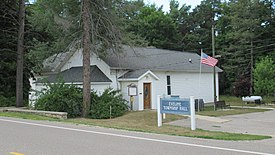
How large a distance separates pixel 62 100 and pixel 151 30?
39214mm

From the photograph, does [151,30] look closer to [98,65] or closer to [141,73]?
[98,65]

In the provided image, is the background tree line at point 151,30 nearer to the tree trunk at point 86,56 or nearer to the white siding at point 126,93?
the tree trunk at point 86,56

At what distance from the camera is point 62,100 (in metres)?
22.4

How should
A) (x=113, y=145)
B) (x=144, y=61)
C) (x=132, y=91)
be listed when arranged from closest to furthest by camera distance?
(x=113, y=145)
(x=132, y=91)
(x=144, y=61)

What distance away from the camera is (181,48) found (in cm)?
6278

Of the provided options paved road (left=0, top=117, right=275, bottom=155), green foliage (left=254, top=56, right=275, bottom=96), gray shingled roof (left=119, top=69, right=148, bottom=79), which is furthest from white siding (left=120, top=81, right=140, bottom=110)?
green foliage (left=254, top=56, right=275, bottom=96)

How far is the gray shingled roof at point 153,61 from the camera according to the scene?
96.4 feet

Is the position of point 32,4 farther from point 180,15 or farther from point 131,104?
point 180,15

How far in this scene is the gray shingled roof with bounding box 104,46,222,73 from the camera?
29375 mm

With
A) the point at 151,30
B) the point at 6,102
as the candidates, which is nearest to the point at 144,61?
the point at 6,102

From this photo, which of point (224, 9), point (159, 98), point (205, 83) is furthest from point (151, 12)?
point (159, 98)

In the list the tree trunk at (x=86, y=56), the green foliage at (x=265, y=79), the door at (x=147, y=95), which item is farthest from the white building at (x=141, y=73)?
the green foliage at (x=265, y=79)

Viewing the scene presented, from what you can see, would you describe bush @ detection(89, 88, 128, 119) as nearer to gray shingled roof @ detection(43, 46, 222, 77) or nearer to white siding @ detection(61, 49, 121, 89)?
white siding @ detection(61, 49, 121, 89)

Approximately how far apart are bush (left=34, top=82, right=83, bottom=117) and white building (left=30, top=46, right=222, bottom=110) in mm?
3518
